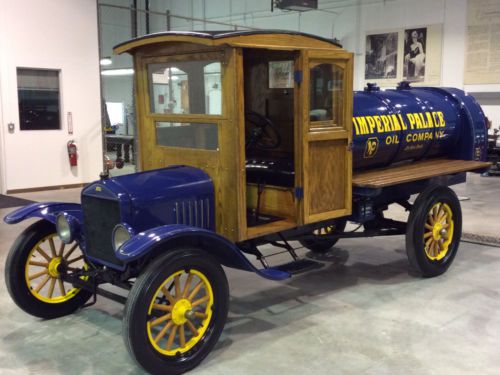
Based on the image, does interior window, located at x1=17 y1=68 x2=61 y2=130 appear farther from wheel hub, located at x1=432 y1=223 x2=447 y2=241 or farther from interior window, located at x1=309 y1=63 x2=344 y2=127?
wheel hub, located at x1=432 y1=223 x2=447 y2=241

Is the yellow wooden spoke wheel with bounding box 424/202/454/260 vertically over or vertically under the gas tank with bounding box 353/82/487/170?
under

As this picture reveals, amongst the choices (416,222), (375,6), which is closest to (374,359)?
(416,222)

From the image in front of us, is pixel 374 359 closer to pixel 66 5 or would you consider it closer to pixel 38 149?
pixel 38 149

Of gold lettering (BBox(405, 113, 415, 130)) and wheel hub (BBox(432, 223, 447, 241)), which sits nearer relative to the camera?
wheel hub (BBox(432, 223, 447, 241))

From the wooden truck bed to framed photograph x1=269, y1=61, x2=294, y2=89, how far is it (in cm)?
98

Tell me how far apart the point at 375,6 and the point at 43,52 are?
8.55m

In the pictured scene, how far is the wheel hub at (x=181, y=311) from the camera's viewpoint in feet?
10.8

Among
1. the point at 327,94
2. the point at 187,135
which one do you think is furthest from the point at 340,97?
the point at 187,135

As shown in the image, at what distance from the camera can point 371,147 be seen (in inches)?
191

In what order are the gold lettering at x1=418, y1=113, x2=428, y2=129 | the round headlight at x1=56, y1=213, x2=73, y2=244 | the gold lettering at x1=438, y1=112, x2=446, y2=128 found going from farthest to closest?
the gold lettering at x1=438, y1=112, x2=446, y2=128 → the gold lettering at x1=418, y1=113, x2=428, y2=129 → the round headlight at x1=56, y1=213, x2=73, y2=244

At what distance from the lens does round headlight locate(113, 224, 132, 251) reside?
10.8 feet

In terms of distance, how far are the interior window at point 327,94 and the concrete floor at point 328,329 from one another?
57.3 inches

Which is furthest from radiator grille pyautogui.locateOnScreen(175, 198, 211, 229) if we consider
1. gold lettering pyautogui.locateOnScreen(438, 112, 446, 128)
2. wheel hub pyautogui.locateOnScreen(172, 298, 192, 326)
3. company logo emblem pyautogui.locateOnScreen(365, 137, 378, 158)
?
gold lettering pyautogui.locateOnScreen(438, 112, 446, 128)

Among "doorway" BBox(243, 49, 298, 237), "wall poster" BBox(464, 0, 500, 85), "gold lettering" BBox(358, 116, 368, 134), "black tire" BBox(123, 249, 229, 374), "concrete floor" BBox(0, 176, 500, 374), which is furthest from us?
"wall poster" BBox(464, 0, 500, 85)
